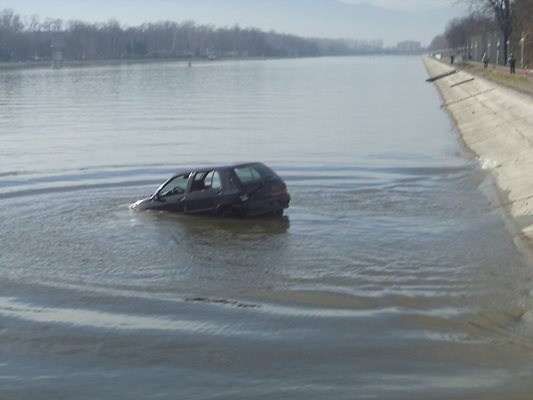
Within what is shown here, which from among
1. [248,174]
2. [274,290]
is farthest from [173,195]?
[274,290]

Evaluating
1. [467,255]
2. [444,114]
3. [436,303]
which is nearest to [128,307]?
[436,303]

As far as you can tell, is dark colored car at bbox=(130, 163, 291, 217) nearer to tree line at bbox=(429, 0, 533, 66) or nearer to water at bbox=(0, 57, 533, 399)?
water at bbox=(0, 57, 533, 399)

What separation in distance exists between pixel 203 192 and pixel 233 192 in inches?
37.7

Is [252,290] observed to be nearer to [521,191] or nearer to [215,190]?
[215,190]

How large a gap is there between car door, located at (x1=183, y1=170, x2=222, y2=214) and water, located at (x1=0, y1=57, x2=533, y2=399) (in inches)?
11.3

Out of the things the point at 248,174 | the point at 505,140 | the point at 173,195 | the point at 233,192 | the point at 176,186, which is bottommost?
the point at 173,195

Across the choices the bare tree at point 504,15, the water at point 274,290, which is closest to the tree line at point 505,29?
the bare tree at point 504,15

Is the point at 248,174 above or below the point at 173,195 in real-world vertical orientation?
above

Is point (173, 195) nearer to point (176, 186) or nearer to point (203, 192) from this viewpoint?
point (176, 186)

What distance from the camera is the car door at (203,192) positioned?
19000mm

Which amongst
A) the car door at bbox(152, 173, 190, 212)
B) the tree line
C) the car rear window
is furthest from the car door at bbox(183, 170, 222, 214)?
the tree line

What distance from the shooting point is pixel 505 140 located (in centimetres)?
3100

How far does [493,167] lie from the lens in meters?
26.6

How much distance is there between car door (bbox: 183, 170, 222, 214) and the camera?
1900 cm
